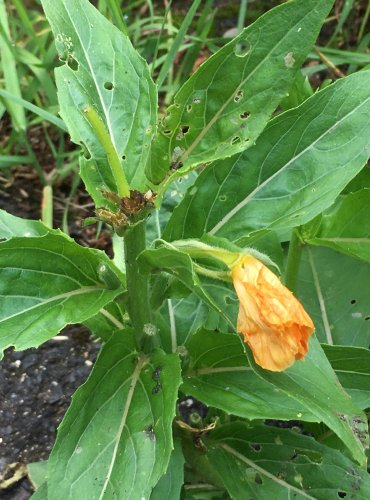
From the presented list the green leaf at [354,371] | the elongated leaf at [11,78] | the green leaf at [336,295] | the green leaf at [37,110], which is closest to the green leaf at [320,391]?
the green leaf at [354,371]

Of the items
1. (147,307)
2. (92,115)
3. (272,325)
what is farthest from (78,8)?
(272,325)

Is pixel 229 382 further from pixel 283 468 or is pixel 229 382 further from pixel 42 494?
pixel 42 494

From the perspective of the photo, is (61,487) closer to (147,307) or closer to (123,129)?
(147,307)

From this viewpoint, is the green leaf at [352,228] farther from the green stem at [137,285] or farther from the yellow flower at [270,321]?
the yellow flower at [270,321]

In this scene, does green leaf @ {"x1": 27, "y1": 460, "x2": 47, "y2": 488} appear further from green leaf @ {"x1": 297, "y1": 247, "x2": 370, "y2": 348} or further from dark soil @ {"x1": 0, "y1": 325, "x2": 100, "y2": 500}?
green leaf @ {"x1": 297, "y1": 247, "x2": 370, "y2": 348}

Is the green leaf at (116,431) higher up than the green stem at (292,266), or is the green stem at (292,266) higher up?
the green leaf at (116,431)
